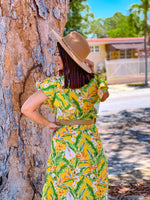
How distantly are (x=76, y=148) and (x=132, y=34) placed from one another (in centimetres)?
4859

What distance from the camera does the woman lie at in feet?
8.01

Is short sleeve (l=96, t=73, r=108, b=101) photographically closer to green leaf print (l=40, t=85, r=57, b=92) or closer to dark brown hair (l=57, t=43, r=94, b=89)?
dark brown hair (l=57, t=43, r=94, b=89)

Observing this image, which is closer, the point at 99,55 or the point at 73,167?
the point at 73,167

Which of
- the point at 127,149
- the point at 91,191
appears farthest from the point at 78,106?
the point at 127,149

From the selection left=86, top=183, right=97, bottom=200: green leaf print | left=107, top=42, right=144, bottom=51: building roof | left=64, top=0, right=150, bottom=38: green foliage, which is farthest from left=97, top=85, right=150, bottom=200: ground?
left=107, top=42, right=144, bottom=51: building roof

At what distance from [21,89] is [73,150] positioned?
88cm

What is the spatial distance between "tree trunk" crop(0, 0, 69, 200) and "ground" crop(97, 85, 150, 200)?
56.8 inches

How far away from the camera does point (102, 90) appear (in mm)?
2551

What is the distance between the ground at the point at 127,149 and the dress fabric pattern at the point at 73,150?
1.80 m

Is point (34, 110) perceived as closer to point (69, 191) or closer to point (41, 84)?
point (41, 84)

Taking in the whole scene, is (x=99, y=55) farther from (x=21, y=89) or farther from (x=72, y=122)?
(x=72, y=122)

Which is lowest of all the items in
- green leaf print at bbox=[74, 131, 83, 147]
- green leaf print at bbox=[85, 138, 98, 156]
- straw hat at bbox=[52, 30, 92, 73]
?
green leaf print at bbox=[85, 138, 98, 156]

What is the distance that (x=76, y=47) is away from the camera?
248 centimetres

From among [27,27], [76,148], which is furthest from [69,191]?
[27,27]
